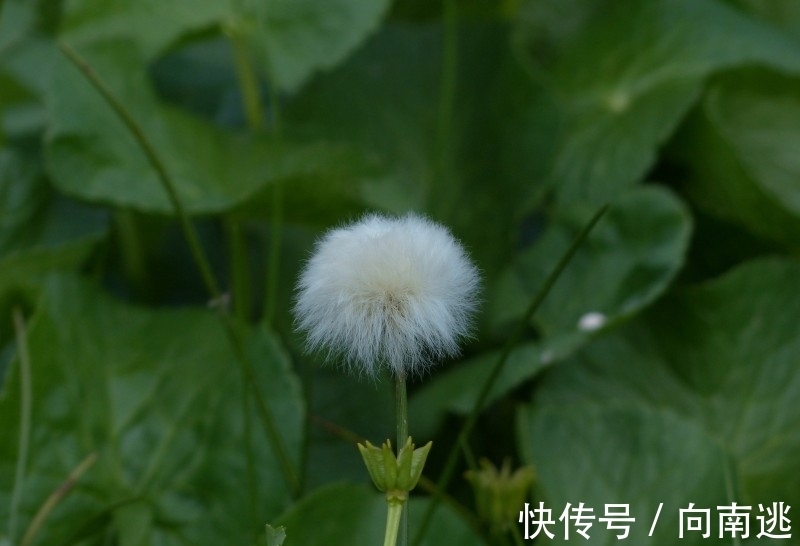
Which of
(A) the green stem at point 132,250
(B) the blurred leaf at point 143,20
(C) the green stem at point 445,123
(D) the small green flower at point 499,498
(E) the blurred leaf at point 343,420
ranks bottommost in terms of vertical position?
(D) the small green flower at point 499,498

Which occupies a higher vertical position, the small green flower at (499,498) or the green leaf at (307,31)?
the green leaf at (307,31)

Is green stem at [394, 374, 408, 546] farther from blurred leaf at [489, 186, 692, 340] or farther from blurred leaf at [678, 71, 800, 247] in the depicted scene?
blurred leaf at [678, 71, 800, 247]

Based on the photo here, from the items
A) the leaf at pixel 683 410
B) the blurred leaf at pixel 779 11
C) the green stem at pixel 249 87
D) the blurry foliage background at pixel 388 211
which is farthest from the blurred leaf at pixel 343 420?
A: the blurred leaf at pixel 779 11

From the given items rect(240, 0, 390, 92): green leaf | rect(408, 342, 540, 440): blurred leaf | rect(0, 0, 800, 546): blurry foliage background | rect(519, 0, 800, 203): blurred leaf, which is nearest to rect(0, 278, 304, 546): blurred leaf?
rect(0, 0, 800, 546): blurry foliage background

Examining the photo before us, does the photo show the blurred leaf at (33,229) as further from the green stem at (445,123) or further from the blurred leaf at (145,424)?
the green stem at (445,123)

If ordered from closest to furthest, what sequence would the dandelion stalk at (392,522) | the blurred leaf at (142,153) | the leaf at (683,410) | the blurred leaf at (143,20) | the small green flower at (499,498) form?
the dandelion stalk at (392,522)
the small green flower at (499,498)
the leaf at (683,410)
the blurred leaf at (142,153)
the blurred leaf at (143,20)
